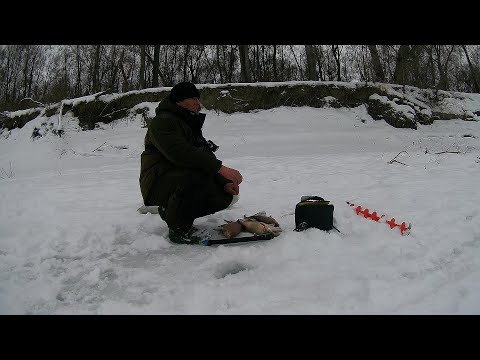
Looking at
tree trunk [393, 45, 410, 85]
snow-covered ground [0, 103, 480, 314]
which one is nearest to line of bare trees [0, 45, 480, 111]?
tree trunk [393, 45, 410, 85]

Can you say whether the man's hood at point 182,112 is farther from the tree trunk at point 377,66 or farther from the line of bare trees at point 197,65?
the line of bare trees at point 197,65

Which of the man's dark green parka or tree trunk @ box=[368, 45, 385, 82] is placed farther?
tree trunk @ box=[368, 45, 385, 82]

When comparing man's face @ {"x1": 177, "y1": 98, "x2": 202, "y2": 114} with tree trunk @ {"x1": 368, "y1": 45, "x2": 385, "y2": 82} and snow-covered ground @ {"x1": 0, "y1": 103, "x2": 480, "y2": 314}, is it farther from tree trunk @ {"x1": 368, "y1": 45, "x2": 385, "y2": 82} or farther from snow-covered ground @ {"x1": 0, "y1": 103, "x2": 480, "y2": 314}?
tree trunk @ {"x1": 368, "y1": 45, "x2": 385, "y2": 82}

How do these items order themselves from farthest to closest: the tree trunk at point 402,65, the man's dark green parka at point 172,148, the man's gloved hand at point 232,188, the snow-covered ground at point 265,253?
the tree trunk at point 402,65, the man's gloved hand at point 232,188, the man's dark green parka at point 172,148, the snow-covered ground at point 265,253

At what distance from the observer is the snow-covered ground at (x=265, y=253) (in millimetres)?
1944

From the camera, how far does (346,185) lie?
4.96 m

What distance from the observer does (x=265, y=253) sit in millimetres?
2625

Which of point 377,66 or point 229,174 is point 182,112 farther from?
point 377,66

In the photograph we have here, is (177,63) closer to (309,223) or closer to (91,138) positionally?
(91,138)

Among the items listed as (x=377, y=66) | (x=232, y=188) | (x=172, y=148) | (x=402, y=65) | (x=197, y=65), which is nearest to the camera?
(x=172, y=148)

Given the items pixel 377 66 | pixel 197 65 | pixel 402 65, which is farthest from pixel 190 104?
pixel 197 65

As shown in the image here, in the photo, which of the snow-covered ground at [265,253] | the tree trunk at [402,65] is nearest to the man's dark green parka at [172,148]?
the snow-covered ground at [265,253]

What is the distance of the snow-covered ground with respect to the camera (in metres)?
1.94
